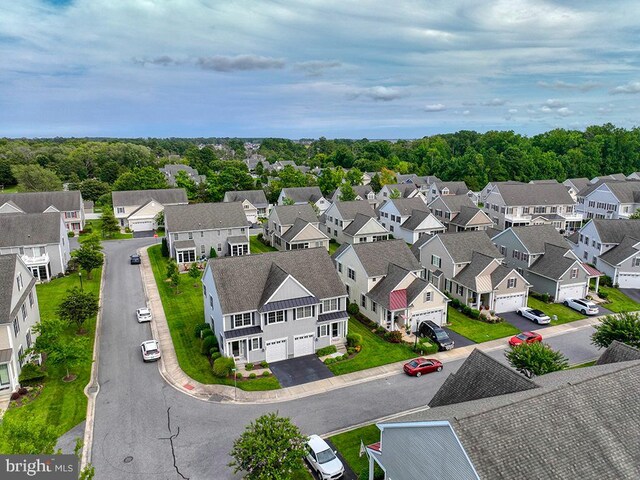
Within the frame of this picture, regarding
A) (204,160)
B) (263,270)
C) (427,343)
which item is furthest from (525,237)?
(204,160)

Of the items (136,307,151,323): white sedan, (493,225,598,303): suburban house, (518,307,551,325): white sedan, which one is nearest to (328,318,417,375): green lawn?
(518,307,551,325): white sedan

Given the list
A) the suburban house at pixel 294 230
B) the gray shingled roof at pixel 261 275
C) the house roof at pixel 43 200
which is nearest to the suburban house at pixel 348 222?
the suburban house at pixel 294 230

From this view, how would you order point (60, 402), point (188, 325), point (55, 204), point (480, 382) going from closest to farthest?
point (480, 382) → point (60, 402) → point (188, 325) → point (55, 204)

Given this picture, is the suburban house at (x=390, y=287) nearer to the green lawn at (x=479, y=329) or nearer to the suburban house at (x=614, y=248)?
the green lawn at (x=479, y=329)

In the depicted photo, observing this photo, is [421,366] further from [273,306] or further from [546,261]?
[546,261]

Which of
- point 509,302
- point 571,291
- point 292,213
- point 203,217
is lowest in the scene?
point 509,302

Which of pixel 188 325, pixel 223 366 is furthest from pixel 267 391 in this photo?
pixel 188 325

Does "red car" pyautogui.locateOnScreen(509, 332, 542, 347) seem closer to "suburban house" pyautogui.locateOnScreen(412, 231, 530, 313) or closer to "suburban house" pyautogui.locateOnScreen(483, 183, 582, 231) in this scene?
"suburban house" pyautogui.locateOnScreen(412, 231, 530, 313)
